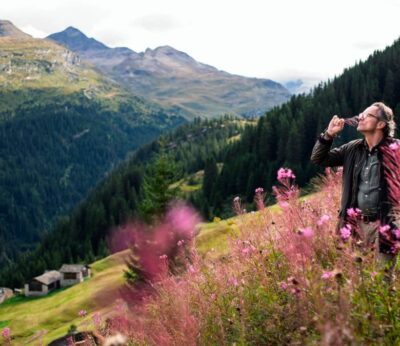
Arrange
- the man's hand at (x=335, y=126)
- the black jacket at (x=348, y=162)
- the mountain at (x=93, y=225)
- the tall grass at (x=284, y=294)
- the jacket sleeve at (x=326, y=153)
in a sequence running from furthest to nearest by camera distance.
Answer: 1. the mountain at (x=93, y=225)
2. the jacket sleeve at (x=326, y=153)
3. the man's hand at (x=335, y=126)
4. the black jacket at (x=348, y=162)
5. the tall grass at (x=284, y=294)

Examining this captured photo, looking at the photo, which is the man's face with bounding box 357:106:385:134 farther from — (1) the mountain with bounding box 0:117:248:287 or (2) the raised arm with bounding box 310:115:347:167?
(1) the mountain with bounding box 0:117:248:287

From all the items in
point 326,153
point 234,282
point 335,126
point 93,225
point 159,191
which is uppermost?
point 335,126

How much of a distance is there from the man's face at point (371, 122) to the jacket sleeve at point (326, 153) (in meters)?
0.64

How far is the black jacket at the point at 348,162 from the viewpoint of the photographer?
238 inches

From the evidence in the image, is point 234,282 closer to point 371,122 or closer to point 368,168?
point 368,168

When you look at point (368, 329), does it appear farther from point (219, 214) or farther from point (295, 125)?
point (295, 125)

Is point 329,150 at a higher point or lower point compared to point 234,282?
higher

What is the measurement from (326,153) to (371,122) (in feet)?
2.99

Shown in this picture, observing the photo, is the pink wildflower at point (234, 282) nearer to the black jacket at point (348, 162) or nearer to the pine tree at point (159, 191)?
the black jacket at point (348, 162)

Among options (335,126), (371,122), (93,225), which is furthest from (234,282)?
(93,225)

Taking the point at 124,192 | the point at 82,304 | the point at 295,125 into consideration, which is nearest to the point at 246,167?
the point at 295,125

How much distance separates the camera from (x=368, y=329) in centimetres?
379

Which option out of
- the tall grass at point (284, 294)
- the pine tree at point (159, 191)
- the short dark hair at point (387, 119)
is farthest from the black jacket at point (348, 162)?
the pine tree at point (159, 191)

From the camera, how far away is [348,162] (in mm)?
6672
